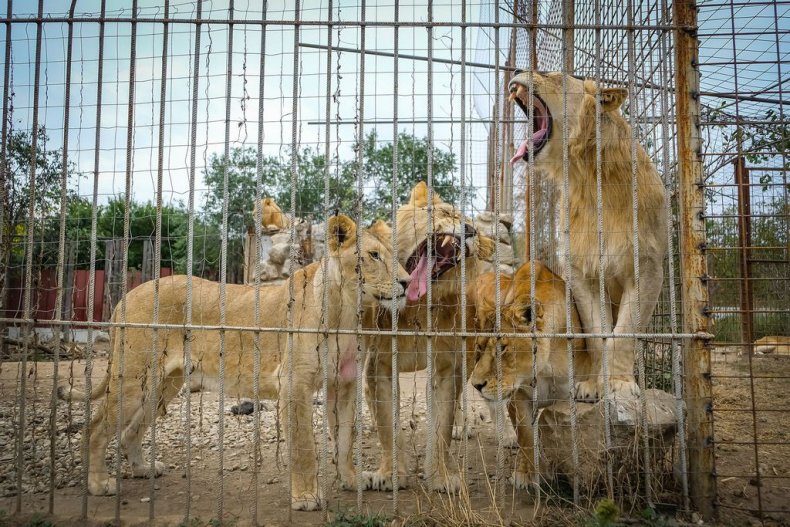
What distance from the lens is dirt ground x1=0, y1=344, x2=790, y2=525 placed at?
4344 millimetres

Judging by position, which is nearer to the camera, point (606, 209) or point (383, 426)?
point (606, 209)

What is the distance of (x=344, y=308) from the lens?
530 centimetres

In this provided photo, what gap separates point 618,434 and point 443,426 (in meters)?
1.54

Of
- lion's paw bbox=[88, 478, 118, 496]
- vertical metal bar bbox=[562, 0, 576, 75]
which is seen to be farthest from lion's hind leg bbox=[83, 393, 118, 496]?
vertical metal bar bbox=[562, 0, 576, 75]

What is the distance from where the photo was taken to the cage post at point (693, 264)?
4.37 metres

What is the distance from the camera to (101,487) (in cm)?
518

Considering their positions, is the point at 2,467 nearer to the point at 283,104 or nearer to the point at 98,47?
the point at 98,47

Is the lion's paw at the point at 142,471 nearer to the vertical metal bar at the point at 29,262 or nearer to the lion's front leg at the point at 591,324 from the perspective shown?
the vertical metal bar at the point at 29,262

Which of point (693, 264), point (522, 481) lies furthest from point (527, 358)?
point (693, 264)

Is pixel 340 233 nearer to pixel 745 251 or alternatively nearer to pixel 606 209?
pixel 606 209

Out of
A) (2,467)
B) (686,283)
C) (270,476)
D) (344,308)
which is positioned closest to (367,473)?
(270,476)

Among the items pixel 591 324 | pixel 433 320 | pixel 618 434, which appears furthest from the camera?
pixel 433 320

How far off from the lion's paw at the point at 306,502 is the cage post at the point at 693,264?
9.40ft

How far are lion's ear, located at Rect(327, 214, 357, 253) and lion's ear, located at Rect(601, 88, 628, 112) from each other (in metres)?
2.30
